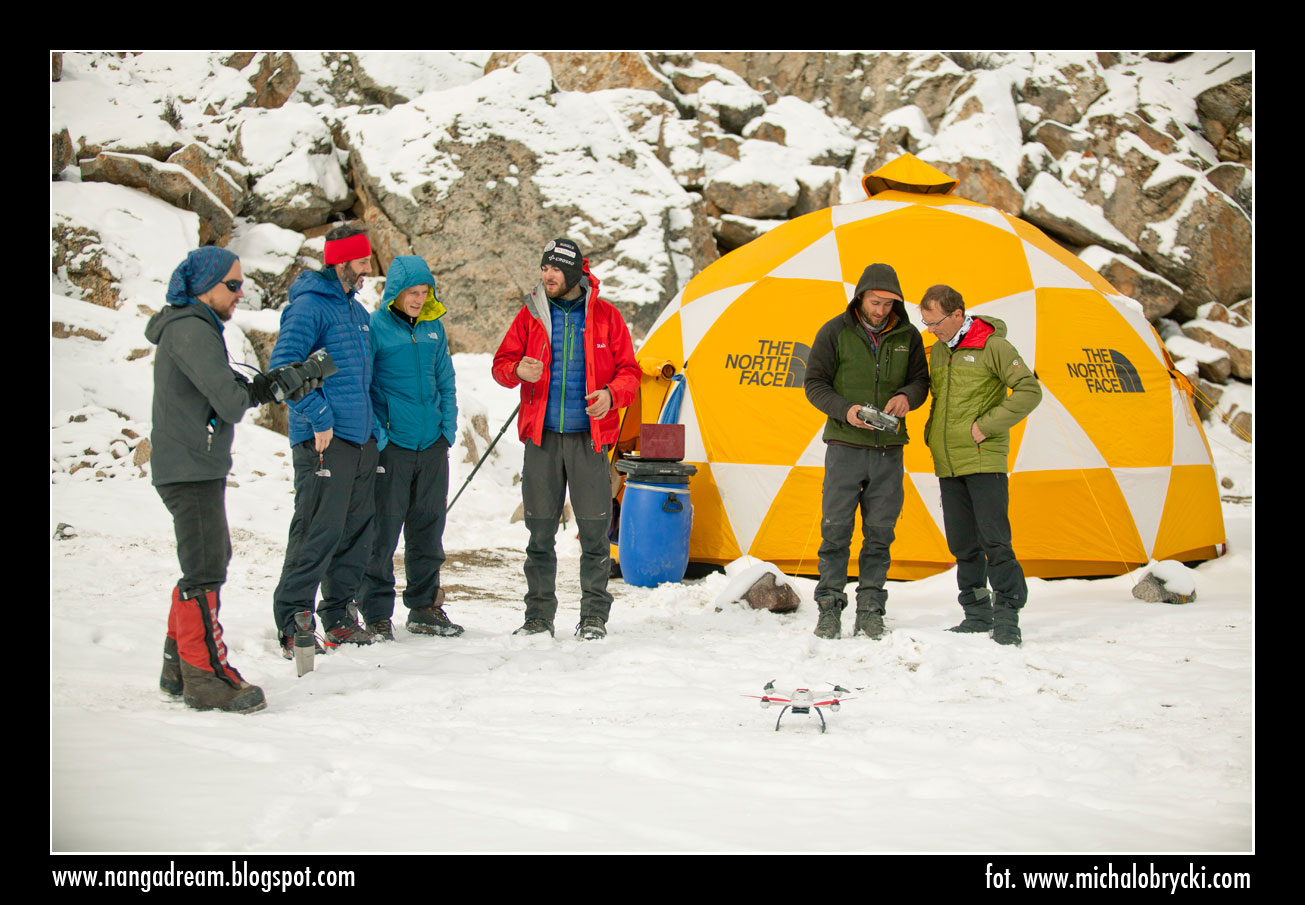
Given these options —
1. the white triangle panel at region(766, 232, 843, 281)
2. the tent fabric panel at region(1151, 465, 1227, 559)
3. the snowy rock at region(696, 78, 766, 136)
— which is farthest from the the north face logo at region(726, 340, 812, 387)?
the snowy rock at region(696, 78, 766, 136)

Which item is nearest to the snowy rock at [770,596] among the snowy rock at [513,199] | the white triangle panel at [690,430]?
the white triangle panel at [690,430]

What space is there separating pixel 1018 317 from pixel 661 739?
472 cm

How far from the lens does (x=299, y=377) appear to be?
128 inches

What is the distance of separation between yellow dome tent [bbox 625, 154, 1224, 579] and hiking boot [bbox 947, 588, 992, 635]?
1.54 m

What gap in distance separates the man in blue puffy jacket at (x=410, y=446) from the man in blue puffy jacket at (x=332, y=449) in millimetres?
166

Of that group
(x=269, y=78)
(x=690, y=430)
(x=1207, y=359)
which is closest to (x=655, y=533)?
(x=690, y=430)

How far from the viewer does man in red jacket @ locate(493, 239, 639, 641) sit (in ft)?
14.3

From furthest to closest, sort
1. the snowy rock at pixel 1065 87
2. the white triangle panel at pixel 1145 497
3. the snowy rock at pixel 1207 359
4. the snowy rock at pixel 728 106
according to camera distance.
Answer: the snowy rock at pixel 728 106, the snowy rock at pixel 1065 87, the snowy rock at pixel 1207 359, the white triangle panel at pixel 1145 497

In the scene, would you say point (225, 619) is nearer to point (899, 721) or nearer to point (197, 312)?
point (197, 312)

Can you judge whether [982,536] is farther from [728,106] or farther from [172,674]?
[728,106]

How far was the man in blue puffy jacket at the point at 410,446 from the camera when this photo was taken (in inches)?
168

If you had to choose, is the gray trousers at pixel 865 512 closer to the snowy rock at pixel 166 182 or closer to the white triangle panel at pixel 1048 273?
the white triangle panel at pixel 1048 273
